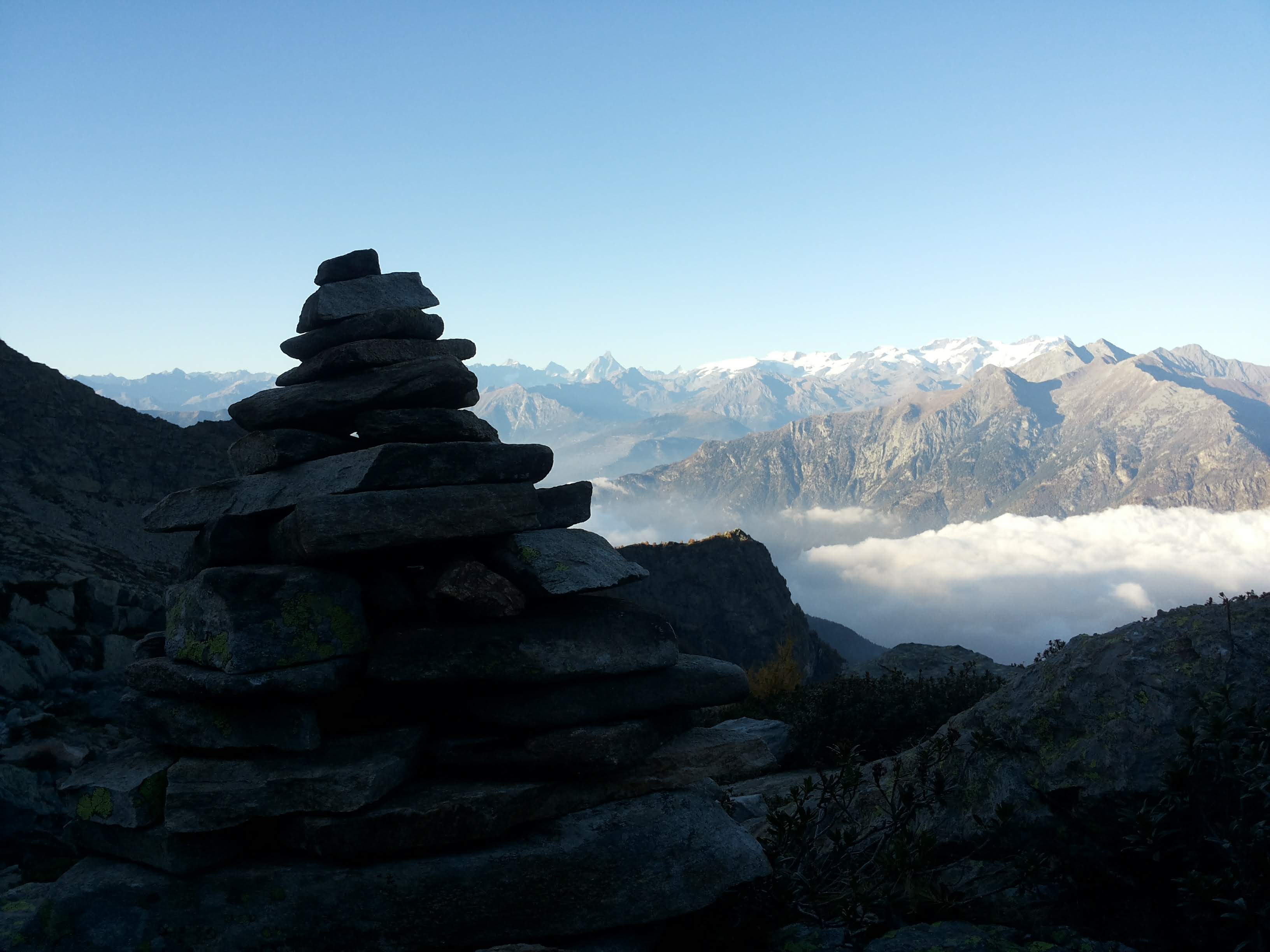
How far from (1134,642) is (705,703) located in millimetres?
4887

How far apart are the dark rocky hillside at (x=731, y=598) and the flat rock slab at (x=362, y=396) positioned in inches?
3021

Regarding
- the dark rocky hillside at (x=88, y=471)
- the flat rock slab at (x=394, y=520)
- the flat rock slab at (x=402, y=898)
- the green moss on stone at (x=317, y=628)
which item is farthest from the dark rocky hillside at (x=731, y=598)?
the flat rock slab at (x=402, y=898)

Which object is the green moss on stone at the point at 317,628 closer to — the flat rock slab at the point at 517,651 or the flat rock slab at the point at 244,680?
the flat rock slab at the point at 244,680

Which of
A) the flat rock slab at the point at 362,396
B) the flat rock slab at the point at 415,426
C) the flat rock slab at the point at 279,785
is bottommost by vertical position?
the flat rock slab at the point at 279,785

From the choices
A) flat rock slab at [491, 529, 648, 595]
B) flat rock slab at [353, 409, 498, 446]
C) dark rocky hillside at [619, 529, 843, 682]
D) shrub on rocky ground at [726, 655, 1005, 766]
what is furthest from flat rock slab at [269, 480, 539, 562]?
dark rocky hillside at [619, 529, 843, 682]

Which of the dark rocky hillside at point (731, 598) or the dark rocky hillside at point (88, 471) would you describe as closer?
the dark rocky hillside at point (88, 471)

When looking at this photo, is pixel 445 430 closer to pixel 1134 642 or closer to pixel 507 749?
pixel 507 749

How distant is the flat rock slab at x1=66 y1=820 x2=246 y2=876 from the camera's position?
7539 mm

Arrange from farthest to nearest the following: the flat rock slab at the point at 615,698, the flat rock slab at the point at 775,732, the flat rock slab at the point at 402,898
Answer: the flat rock slab at the point at 775,732 → the flat rock slab at the point at 615,698 → the flat rock slab at the point at 402,898

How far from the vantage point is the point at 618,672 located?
8656 millimetres

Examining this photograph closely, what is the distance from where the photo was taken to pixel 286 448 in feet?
30.3

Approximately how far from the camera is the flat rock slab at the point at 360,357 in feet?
31.7

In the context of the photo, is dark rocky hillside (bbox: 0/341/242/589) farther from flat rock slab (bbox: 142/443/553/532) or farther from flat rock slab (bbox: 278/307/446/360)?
flat rock slab (bbox: 278/307/446/360)

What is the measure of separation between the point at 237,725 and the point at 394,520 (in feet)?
8.55
